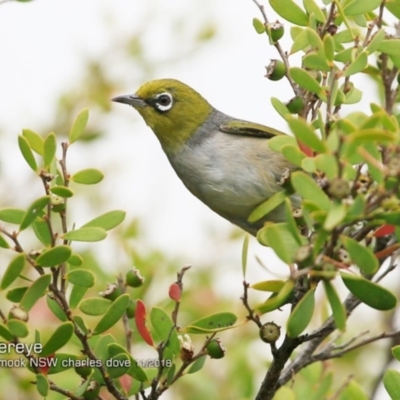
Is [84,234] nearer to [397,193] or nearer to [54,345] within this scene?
[54,345]

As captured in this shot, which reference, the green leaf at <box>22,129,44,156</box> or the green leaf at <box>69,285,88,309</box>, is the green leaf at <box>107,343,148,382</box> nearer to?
the green leaf at <box>69,285,88,309</box>

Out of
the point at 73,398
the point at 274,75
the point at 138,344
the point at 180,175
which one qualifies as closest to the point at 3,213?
the point at 73,398

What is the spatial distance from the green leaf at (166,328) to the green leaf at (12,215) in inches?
21.1

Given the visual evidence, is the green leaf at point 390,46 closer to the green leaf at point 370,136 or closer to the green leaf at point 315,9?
the green leaf at point 315,9

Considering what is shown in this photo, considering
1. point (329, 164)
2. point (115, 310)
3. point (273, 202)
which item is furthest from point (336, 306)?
point (115, 310)

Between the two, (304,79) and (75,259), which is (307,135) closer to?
(304,79)

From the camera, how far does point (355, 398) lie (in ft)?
10.00

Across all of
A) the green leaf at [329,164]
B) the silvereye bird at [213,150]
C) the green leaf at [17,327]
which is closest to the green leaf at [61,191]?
the green leaf at [17,327]

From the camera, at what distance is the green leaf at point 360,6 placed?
2.92 m

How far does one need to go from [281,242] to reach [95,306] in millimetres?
968

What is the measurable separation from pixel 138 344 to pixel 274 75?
155cm

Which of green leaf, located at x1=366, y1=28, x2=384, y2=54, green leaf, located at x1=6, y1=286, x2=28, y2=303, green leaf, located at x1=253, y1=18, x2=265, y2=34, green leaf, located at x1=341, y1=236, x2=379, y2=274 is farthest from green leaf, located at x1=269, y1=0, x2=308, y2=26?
green leaf, located at x1=6, y1=286, x2=28, y2=303

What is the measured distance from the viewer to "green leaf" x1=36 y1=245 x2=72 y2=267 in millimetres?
2574

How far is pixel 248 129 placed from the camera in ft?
15.9
